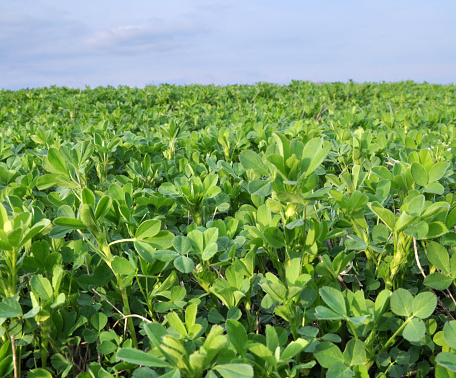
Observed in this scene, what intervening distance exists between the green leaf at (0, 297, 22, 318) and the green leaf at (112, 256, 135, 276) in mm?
266

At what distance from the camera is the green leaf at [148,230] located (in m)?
1.19

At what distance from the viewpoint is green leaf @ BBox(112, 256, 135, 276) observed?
1107 mm

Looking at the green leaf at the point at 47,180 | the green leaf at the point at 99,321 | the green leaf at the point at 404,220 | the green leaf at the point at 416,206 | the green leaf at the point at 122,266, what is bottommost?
the green leaf at the point at 99,321

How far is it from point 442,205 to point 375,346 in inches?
17.7

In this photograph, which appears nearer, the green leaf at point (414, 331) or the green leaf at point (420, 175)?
the green leaf at point (414, 331)

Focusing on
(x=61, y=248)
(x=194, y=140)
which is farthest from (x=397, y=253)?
(x=194, y=140)

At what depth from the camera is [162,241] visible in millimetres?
1223

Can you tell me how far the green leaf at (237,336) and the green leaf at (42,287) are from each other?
53cm

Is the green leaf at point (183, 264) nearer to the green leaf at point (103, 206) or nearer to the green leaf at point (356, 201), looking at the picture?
the green leaf at point (103, 206)

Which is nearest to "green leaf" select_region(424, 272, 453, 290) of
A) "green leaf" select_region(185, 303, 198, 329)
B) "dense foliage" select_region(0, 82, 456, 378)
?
"dense foliage" select_region(0, 82, 456, 378)

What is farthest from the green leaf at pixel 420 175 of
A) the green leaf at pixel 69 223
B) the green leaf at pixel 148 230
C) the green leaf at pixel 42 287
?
the green leaf at pixel 42 287

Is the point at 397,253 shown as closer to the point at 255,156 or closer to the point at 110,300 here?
the point at 255,156

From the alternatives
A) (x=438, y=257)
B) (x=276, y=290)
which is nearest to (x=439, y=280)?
(x=438, y=257)

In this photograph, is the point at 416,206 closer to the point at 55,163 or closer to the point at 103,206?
the point at 103,206
